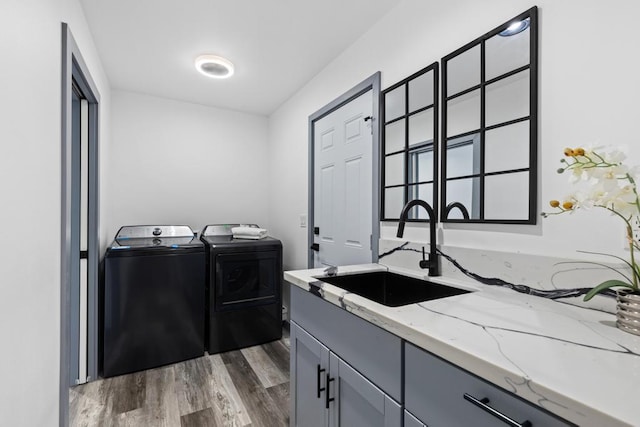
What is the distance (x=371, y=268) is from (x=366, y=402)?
0.73m

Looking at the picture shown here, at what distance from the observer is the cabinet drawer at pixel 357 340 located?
881 mm

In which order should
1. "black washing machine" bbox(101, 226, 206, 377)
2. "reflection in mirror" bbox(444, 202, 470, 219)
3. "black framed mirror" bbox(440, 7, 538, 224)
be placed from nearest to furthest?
"black framed mirror" bbox(440, 7, 538, 224), "reflection in mirror" bbox(444, 202, 470, 219), "black washing machine" bbox(101, 226, 206, 377)

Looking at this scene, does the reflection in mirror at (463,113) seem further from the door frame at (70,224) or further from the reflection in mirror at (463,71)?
the door frame at (70,224)

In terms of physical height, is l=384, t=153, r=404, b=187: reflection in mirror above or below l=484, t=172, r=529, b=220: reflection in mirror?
above

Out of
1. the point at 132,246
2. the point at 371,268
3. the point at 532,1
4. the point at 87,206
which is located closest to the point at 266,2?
the point at 532,1

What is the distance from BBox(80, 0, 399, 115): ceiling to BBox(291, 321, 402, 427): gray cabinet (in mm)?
1816

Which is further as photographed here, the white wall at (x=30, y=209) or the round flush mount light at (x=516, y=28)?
the round flush mount light at (x=516, y=28)

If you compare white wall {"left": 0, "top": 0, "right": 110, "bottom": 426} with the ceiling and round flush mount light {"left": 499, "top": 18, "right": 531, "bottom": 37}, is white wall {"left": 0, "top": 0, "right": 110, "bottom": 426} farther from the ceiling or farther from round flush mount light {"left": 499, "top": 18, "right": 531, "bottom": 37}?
round flush mount light {"left": 499, "top": 18, "right": 531, "bottom": 37}

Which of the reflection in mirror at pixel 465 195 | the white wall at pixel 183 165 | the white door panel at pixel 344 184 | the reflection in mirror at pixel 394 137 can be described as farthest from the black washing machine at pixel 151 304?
the reflection in mirror at pixel 465 195

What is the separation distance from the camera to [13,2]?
891 mm

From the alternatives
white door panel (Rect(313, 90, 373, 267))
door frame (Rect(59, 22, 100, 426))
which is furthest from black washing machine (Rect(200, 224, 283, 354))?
door frame (Rect(59, 22, 100, 426))

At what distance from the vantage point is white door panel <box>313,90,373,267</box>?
6.50 ft

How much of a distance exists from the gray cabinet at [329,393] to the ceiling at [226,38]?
1.82m

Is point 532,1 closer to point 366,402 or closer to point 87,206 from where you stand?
point 366,402
